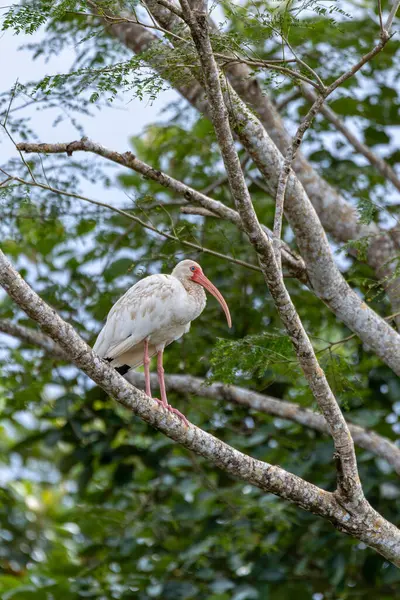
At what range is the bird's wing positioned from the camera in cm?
530

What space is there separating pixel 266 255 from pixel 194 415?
3518 millimetres

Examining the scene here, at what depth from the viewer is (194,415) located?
24.4 ft

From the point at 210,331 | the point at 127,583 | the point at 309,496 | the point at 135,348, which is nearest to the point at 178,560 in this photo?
the point at 127,583

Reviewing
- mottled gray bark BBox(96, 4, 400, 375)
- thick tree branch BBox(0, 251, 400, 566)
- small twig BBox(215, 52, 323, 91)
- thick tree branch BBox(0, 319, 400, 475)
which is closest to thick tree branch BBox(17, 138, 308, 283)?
mottled gray bark BBox(96, 4, 400, 375)

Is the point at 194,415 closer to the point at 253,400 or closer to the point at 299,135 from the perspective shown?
the point at 253,400

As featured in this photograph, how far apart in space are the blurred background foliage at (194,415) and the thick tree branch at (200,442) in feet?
6.52

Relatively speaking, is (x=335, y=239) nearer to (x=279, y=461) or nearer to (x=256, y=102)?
(x=256, y=102)

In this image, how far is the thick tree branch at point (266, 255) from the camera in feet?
12.3

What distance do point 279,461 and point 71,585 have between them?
6.16 feet

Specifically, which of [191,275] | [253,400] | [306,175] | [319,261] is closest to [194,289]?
[191,275]

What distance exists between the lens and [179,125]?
8.26 m

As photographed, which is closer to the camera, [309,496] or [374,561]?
[309,496]

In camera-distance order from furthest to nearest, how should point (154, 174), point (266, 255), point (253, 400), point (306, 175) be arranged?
point (306, 175) → point (253, 400) → point (154, 174) → point (266, 255)

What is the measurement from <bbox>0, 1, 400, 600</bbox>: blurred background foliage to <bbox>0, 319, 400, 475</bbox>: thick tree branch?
14 cm
